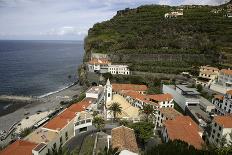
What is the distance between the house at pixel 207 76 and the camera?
77938mm

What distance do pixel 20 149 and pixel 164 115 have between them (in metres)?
28.9

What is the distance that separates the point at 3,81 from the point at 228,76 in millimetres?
100903

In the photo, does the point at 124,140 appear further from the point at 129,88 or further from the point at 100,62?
the point at 100,62

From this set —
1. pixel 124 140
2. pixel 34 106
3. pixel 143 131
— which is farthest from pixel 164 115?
pixel 34 106

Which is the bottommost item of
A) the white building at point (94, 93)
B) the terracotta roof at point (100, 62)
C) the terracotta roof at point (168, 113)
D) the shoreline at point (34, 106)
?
the shoreline at point (34, 106)

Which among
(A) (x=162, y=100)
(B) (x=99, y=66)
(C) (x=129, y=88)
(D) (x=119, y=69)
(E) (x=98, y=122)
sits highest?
(B) (x=99, y=66)

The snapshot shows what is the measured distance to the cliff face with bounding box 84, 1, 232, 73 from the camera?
9435 centimetres

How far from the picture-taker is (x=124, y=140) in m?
39.8

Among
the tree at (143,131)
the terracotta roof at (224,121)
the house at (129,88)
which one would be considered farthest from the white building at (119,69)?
the terracotta roof at (224,121)

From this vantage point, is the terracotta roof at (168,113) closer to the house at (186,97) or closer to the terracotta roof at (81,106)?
the house at (186,97)

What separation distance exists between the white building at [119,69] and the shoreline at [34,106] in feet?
52.2

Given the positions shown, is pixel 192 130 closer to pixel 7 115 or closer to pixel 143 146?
pixel 143 146

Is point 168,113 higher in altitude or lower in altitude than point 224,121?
lower

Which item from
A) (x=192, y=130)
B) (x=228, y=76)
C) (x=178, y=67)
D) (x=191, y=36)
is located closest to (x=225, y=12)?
(x=191, y=36)
